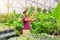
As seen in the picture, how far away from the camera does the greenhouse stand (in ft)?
6.99

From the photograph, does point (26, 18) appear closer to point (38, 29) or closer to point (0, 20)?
point (38, 29)

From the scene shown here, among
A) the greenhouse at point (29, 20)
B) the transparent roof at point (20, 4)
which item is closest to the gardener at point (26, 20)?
the greenhouse at point (29, 20)

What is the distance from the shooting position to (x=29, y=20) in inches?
144

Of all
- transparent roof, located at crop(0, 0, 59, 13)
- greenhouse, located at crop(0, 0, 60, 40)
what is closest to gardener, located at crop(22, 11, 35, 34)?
greenhouse, located at crop(0, 0, 60, 40)

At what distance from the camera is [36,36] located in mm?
1781

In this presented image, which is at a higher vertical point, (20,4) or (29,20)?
(29,20)

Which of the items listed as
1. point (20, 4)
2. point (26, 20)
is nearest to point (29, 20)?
point (26, 20)

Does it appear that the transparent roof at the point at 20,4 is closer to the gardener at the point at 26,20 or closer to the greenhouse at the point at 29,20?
the greenhouse at the point at 29,20

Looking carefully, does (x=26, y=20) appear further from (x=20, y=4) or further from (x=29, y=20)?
(x=20, y=4)

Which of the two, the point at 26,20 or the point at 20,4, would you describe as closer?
the point at 26,20

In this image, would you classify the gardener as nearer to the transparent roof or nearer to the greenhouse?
the greenhouse

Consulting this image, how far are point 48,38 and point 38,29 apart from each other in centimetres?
143

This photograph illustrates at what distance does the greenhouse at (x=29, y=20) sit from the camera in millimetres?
2130

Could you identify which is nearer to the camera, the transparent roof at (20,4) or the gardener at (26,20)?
the gardener at (26,20)
